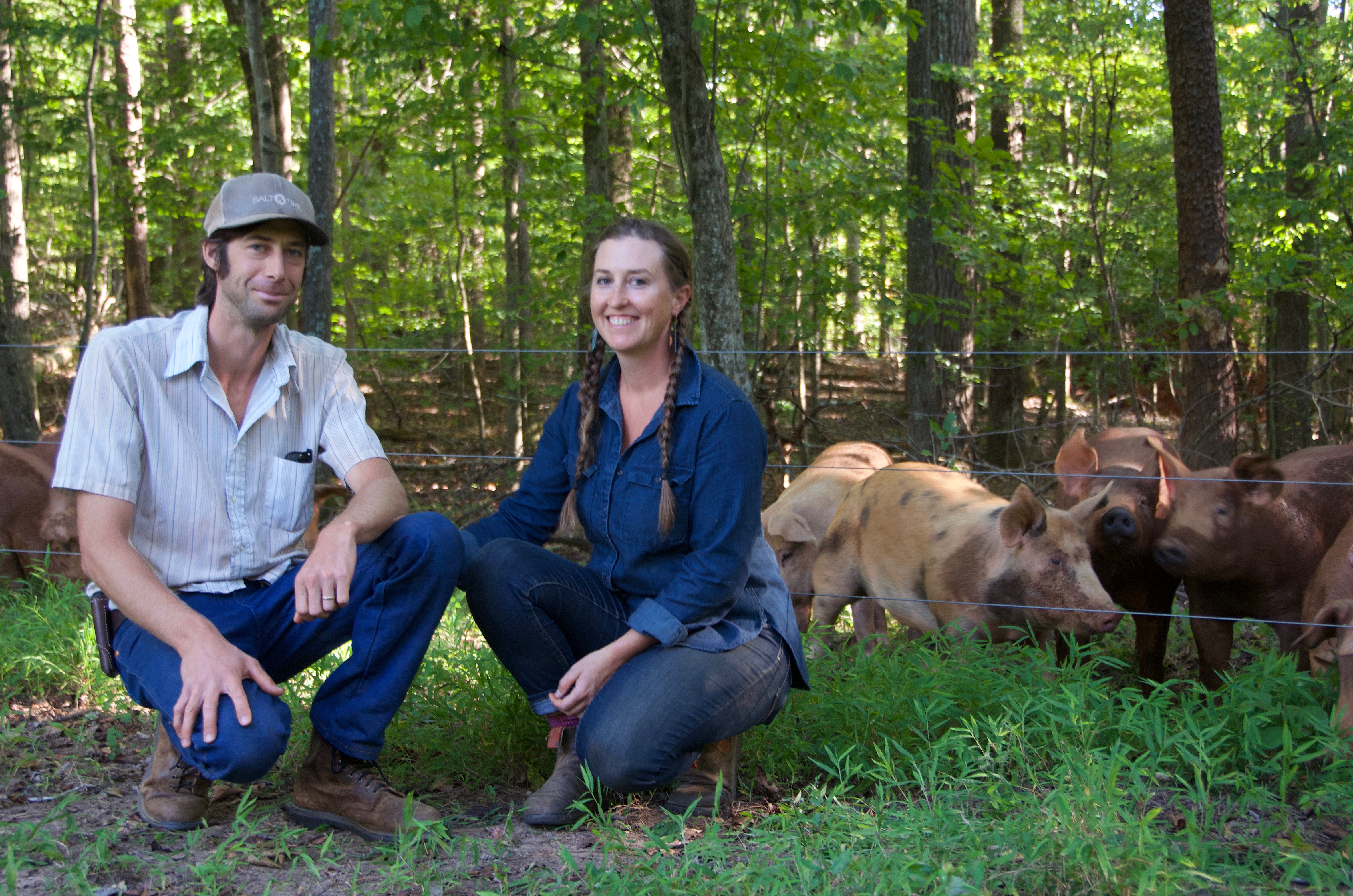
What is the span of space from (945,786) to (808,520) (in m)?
2.61

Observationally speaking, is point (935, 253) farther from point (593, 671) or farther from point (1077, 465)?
point (593, 671)

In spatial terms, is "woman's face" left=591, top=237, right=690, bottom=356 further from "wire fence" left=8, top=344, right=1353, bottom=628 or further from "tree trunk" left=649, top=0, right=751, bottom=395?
Answer: "tree trunk" left=649, top=0, right=751, bottom=395

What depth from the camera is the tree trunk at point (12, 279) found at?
838 cm

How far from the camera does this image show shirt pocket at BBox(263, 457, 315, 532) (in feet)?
10.4

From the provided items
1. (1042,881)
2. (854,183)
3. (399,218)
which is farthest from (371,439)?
(399,218)

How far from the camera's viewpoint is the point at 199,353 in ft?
10.0

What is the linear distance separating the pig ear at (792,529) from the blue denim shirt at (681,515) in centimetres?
213

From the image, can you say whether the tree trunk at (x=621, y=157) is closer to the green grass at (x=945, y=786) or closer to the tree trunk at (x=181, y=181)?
the tree trunk at (x=181, y=181)

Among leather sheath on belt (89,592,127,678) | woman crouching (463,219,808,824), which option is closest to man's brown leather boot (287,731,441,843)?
woman crouching (463,219,808,824)

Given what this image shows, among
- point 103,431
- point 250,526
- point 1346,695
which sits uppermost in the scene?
point 103,431

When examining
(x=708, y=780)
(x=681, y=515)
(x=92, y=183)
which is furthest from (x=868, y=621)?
(x=92, y=183)

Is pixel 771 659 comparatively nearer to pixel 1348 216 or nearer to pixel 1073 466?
pixel 1073 466

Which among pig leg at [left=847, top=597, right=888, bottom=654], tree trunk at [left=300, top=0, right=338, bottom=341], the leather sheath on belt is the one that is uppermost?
tree trunk at [left=300, top=0, right=338, bottom=341]

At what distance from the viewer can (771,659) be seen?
3156 millimetres
